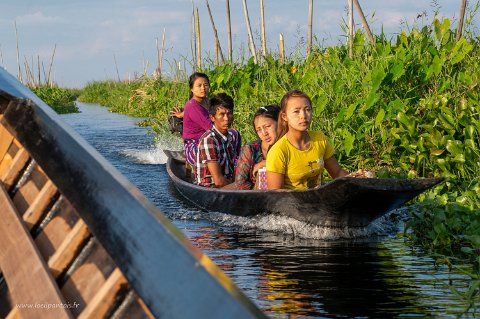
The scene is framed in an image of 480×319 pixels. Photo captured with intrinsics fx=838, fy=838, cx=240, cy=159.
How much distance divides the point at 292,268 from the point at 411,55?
13.2 ft

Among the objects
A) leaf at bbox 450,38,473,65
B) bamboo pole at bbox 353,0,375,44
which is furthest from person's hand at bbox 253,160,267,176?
bamboo pole at bbox 353,0,375,44

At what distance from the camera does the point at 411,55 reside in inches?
347

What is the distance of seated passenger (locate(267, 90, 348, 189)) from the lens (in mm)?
6164

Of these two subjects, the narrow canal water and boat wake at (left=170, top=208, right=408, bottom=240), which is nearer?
the narrow canal water

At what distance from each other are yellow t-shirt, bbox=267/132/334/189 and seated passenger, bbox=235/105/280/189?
2.04 ft

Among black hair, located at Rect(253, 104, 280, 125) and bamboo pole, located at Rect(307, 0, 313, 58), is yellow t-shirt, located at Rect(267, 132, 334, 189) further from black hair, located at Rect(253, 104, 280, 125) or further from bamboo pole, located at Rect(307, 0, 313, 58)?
bamboo pole, located at Rect(307, 0, 313, 58)

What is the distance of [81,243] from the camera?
2.30 metres

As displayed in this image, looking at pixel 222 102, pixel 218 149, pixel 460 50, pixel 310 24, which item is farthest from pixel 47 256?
pixel 310 24

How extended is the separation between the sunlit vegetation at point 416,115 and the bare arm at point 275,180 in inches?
41.5

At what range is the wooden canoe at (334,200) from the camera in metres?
5.69

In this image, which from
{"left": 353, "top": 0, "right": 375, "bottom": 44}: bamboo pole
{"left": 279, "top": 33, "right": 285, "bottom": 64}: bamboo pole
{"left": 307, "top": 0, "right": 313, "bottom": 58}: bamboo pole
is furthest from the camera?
{"left": 279, "top": 33, "right": 285, "bottom": 64}: bamboo pole

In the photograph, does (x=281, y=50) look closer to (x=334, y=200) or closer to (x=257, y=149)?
(x=257, y=149)

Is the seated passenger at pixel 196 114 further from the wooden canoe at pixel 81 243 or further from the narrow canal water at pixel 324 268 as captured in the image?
the wooden canoe at pixel 81 243

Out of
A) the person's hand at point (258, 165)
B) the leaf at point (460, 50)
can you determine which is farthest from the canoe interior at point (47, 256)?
the leaf at point (460, 50)
